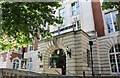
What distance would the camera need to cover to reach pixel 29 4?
8242 mm

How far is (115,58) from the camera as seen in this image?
14.5 meters

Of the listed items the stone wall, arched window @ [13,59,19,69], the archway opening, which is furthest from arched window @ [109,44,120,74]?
arched window @ [13,59,19,69]

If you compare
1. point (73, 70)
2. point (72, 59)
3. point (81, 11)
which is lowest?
point (73, 70)

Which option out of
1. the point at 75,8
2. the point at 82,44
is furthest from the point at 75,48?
the point at 75,8

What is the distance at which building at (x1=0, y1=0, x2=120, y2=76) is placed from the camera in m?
14.3

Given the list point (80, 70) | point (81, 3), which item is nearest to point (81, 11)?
point (81, 3)

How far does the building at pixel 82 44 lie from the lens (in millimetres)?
14320

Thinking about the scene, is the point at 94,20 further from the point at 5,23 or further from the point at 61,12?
the point at 5,23

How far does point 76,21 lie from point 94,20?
2479 millimetres

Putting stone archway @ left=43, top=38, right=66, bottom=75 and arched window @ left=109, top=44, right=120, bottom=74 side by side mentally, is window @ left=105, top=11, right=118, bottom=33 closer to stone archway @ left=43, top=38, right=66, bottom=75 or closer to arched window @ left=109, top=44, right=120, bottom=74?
arched window @ left=109, top=44, right=120, bottom=74

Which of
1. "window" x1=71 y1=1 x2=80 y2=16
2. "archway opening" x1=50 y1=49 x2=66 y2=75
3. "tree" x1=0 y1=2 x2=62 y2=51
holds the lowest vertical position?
"archway opening" x1=50 y1=49 x2=66 y2=75

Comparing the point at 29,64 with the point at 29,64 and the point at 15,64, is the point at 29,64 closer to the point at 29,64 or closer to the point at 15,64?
the point at 29,64

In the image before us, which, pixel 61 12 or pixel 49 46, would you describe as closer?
pixel 49 46

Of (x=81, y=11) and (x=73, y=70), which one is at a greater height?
(x=81, y=11)
